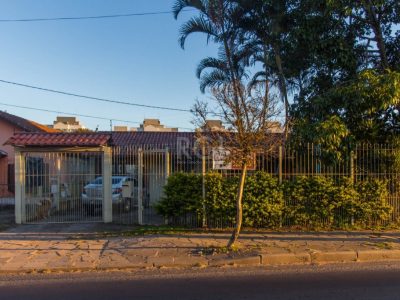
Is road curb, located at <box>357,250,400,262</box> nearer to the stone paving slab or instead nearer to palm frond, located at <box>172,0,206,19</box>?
the stone paving slab

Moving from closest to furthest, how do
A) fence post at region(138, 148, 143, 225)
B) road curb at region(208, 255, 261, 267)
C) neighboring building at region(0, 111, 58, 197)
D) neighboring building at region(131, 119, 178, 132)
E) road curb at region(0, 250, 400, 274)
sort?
road curb at region(0, 250, 400, 274)
road curb at region(208, 255, 261, 267)
fence post at region(138, 148, 143, 225)
neighboring building at region(0, 111, 58, 197)
neighboring building at region(131, 119, 178, 132)

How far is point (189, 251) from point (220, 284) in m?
2.35

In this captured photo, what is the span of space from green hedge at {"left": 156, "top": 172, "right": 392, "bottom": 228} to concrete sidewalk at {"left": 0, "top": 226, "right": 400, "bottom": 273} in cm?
74

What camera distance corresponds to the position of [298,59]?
1245 cm

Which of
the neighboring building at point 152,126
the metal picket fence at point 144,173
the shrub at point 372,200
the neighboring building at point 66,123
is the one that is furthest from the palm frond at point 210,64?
the neighboring building at point 66,123

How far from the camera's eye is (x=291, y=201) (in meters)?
11.7

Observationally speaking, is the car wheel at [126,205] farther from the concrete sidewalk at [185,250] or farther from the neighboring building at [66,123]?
the neighboring building at [66,123]

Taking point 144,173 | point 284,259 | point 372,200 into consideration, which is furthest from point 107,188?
point 372,200

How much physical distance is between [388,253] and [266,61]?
299 inches

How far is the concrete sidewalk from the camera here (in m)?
8.31

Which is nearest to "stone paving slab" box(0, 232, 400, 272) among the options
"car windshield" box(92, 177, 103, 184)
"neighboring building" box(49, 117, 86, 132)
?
"car windshield" box(92, 177, 103, 184)

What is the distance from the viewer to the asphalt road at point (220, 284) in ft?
20.3

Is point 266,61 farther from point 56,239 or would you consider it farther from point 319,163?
point 56,239

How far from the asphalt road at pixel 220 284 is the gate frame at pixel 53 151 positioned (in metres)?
5.63
